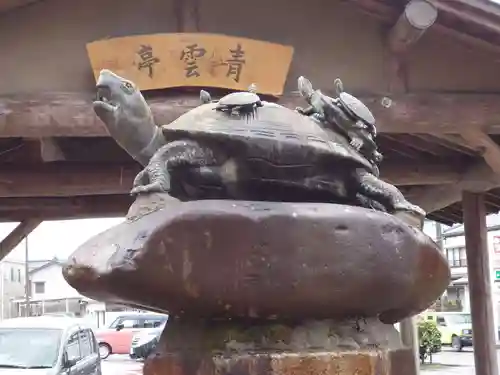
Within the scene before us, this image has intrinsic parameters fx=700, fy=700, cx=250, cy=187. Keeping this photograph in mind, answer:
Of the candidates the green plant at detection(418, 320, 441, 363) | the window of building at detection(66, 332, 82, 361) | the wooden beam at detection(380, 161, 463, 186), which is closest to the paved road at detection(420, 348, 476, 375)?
the green plant at detection(418, 320, 441, 363)

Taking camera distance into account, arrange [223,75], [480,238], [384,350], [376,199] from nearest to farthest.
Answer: [384,350]
[376,199]
[223,75]
[480,238]

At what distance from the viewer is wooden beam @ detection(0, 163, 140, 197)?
638 centimetres

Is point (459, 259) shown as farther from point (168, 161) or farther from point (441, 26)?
point (168, 161)

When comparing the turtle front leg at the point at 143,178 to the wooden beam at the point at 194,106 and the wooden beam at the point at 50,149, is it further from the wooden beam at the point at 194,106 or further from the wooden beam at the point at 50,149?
the wooden beam at the point at 50,149

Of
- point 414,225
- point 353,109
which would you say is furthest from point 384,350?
point 353,109

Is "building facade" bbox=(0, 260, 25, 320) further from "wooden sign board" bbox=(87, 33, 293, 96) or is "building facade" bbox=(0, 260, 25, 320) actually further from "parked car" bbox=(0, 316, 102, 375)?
"wooden sign board" bbox=(87, 33, 293, 96)

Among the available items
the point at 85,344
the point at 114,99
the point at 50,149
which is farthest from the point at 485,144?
the point at 85,344

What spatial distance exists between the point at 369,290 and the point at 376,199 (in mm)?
388

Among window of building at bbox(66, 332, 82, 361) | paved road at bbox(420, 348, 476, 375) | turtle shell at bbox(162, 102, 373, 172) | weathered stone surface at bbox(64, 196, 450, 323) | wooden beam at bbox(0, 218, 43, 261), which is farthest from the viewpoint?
paved road at bbox(420, 348, 476, 375)

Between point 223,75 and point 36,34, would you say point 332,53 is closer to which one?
point 223,75

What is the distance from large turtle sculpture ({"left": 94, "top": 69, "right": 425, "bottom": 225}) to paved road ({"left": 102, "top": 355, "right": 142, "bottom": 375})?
11.4 m

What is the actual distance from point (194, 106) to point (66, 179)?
2.06 metres

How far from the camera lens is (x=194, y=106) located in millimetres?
4918

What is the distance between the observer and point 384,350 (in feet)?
7.53
